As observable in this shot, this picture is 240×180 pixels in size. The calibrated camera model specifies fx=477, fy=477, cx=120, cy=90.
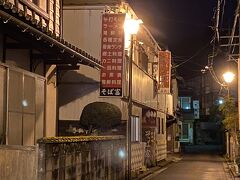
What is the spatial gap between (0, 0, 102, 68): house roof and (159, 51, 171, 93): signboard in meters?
17.9

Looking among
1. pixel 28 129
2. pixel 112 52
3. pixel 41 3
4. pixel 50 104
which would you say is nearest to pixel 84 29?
pixel 112 52

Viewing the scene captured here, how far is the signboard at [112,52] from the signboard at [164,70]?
12205 mm

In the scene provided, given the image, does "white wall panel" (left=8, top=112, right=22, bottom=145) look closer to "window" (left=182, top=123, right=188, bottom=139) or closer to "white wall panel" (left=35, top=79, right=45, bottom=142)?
"white wall panel" (left=35, top=79, right=45, bottom=142)

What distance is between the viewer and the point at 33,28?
11.2 metres

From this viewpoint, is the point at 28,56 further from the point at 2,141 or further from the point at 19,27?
the point at 19,27

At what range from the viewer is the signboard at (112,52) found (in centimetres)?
2072

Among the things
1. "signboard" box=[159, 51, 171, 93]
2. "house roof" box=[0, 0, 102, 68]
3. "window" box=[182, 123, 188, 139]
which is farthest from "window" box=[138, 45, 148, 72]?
"window" box=[182, 123, 188, 139]

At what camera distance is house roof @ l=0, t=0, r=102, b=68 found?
9883 mm

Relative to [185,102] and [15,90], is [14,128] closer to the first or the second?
[15,90]

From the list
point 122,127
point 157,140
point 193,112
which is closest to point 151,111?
point 157,140

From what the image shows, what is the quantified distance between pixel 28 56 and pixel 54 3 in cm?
384

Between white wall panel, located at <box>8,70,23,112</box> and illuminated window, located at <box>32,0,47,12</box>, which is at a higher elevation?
illuminated window, located at <box>32,0,47,12</box>

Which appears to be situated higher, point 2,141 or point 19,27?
point 19,27

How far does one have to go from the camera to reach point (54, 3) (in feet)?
59.7
